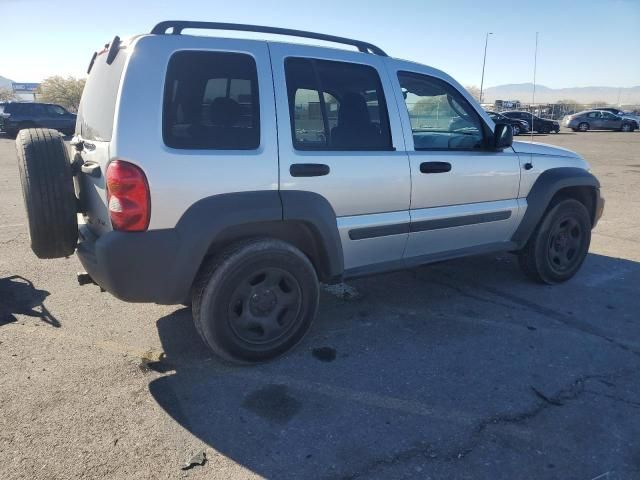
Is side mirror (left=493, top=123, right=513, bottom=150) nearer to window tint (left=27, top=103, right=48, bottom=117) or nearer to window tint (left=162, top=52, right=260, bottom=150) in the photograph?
window tint (left=162, top=52, right=260, bottom=150)

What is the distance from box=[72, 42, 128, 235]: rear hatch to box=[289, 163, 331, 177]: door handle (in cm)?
106

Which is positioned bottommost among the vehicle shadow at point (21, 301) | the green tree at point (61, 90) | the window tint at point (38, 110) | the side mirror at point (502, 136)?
the vehicle shadow at point (21, 301)

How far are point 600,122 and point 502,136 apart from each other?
34006 mm

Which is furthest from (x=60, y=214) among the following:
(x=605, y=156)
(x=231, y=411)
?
(x=605, y=156)

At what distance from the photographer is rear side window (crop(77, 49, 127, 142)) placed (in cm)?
278

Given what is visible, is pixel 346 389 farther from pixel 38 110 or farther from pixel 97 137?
pixel 38 110

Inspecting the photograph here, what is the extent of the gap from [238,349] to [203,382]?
289 mm

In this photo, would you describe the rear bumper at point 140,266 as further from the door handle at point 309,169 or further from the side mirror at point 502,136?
the side mirror at point 502,136

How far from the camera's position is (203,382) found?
3018 millimetres

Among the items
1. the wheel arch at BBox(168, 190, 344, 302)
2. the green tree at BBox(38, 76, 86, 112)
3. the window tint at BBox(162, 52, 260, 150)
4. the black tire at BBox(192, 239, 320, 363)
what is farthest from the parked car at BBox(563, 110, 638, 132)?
the green tree at BBox(38, 76, 86, 112)

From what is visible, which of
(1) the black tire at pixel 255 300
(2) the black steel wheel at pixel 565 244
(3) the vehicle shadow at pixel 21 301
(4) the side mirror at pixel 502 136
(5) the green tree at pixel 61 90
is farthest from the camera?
(5) the green tree at pixel 61 90

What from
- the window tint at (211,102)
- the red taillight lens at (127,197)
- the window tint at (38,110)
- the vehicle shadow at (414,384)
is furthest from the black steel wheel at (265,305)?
the window tint at (38,110)

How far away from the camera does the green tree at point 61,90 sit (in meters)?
43.5

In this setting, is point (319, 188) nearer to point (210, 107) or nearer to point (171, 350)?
point (210, 107)
